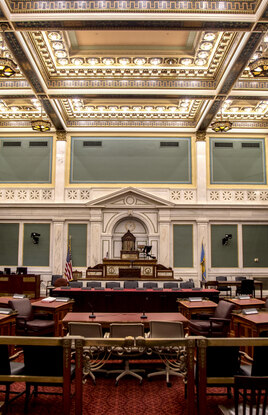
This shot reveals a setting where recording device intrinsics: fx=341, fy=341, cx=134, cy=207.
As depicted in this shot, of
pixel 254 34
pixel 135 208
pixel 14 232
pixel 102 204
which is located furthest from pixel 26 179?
pixel 254 34

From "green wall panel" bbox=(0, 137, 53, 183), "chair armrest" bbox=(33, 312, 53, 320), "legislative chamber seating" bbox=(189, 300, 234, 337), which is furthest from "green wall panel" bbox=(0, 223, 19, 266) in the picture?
"legislative chamber seating" bbox=(189, 300, 234, 337)

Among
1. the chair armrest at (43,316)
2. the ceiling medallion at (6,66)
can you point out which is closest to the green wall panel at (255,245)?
the chair armrest at (43,316)

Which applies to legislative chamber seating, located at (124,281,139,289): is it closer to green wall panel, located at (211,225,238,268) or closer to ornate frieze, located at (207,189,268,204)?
green wall panel, located at (211,225,238,268)

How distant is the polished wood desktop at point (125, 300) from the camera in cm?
774

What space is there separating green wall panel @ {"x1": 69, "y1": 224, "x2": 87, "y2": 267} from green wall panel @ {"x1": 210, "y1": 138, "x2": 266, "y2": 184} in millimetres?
5867

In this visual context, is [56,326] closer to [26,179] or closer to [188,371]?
[188,371]

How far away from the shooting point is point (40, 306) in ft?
21.0

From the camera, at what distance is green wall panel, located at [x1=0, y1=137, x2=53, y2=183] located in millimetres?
14562

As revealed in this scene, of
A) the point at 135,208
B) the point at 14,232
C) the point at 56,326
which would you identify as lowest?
the point at 56,326

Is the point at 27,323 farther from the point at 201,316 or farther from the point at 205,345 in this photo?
the point at 205,345

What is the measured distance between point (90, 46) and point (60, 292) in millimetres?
7083

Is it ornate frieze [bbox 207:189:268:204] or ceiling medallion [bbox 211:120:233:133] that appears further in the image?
ornate frieze [bbox 207:189:268:204]

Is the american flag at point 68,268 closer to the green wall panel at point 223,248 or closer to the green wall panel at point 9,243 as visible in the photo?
the green wall panel at point 9,243

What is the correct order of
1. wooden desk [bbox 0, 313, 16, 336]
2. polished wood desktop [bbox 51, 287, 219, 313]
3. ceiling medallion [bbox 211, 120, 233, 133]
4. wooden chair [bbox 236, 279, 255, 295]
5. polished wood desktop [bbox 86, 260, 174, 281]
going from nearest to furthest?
wooden desk [bbox 0, 313, 16, 336] → polished wood desktop [bbox 51, 287, 219, 313] → polished wood desktop [bbox 86, 260, 174, 281] → wooden chair [bbox 236, 279, 255, 295] → ceiling medallion [bbox 211, 120, 233, 133]
